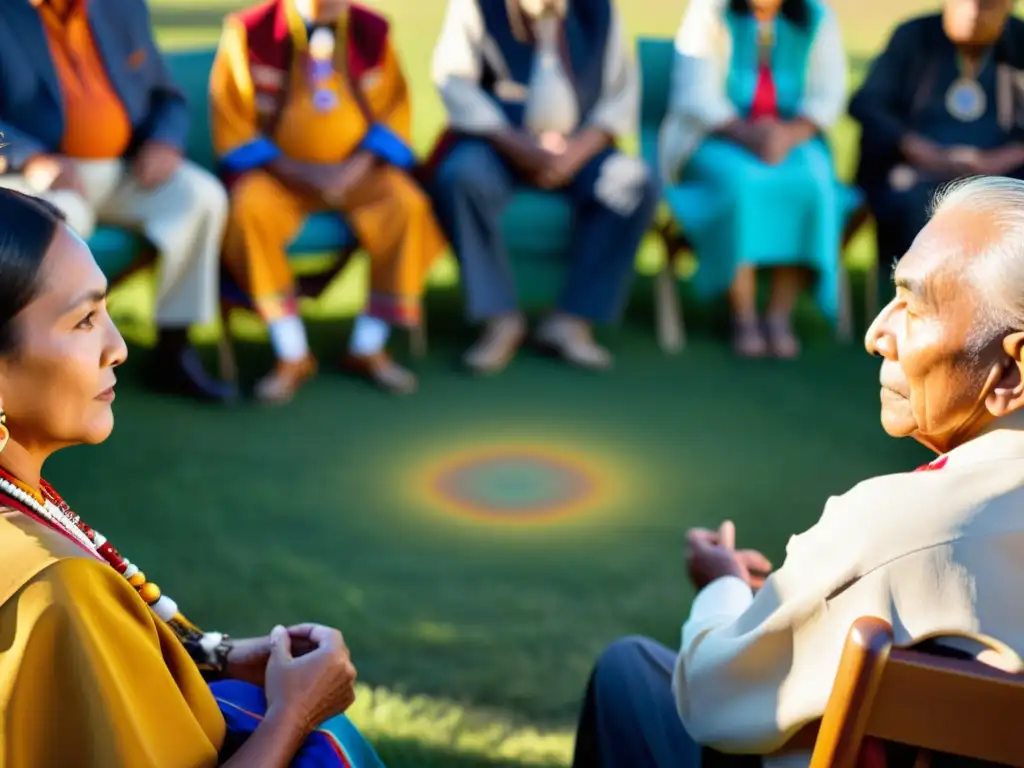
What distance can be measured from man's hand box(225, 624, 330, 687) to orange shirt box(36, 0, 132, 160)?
112 inches

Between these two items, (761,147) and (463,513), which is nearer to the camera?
(463,513)

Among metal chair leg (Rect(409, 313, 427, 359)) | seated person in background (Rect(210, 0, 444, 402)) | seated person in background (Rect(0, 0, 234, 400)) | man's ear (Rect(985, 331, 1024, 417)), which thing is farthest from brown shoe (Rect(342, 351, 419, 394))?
man's ear (Rect(985, 331, 1024, 417))

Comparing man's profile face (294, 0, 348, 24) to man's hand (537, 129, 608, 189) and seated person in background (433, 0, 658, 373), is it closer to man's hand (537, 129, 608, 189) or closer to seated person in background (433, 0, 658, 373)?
seated person in background (433, 0, 658, 373)

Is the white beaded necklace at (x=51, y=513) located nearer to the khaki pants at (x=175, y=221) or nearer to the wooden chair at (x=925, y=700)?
the wooden chair at (x=925, y=700)

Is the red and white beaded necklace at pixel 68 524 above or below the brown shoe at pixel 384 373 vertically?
above

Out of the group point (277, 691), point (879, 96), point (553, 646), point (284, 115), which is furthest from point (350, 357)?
point (277, 691)

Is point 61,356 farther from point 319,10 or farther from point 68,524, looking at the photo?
point 319,10

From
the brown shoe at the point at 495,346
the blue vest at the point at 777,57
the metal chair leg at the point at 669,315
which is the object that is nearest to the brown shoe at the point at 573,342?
the brown shoe at the point at 495,346

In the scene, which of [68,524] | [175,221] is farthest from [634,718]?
[175,221]

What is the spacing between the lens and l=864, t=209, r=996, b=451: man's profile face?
133cm

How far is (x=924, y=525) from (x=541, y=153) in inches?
139

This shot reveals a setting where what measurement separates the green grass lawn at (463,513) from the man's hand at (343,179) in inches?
24.8

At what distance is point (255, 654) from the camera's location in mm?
1700

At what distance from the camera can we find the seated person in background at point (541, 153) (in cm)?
463
